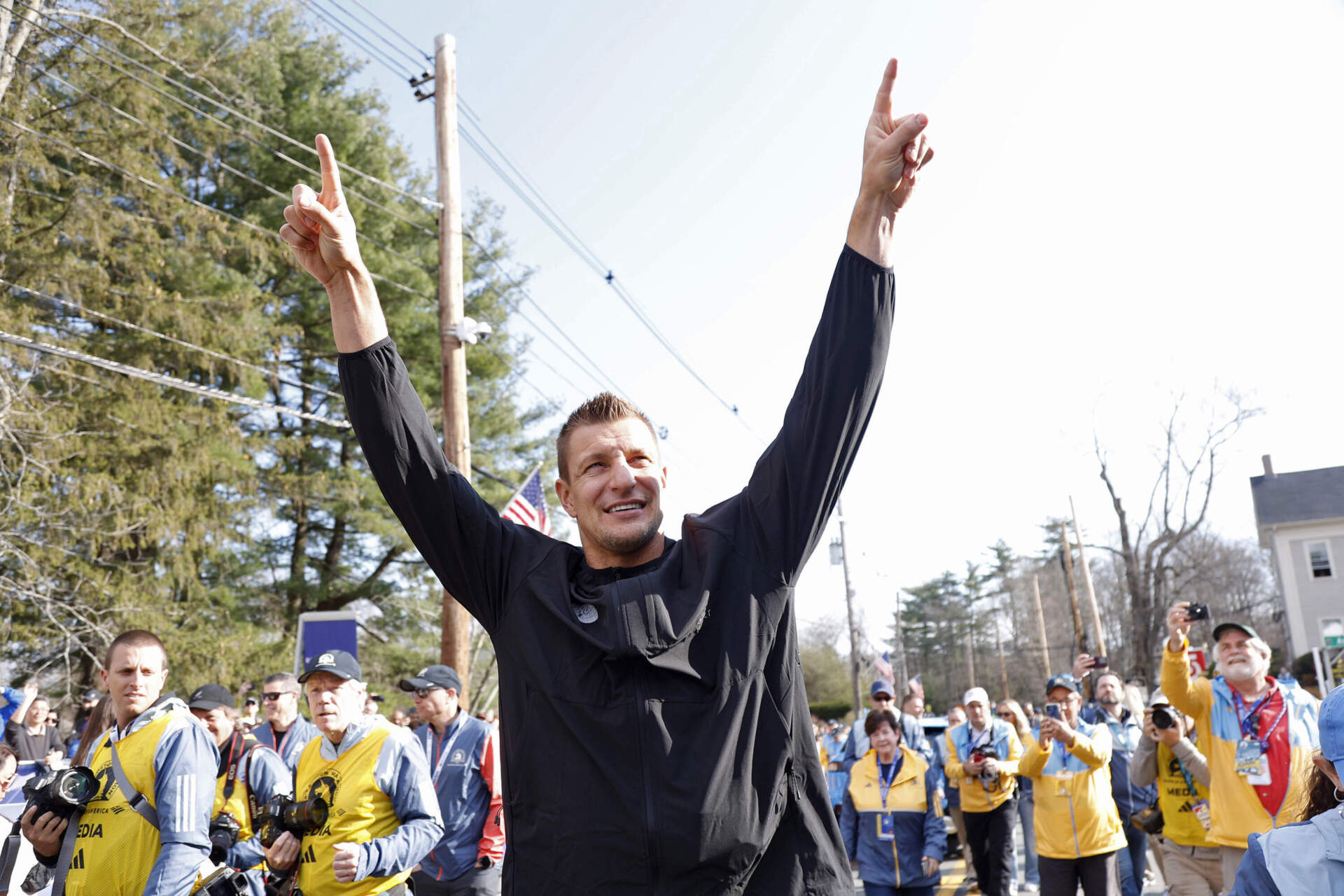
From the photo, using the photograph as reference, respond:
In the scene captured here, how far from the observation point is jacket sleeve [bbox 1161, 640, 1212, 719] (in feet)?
21.3

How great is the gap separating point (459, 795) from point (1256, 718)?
523 cm

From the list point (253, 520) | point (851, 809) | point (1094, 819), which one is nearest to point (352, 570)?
point (253, 520)

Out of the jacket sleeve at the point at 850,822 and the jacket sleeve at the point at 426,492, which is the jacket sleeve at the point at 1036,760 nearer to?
the jacket sleeve at the point at 850,822

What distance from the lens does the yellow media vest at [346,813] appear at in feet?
17.3

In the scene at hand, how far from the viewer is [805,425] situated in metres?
2.02

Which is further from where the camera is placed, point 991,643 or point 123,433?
point 991,643

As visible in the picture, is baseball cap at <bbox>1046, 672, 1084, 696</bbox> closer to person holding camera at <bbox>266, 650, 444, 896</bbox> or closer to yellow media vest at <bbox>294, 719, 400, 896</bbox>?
person holding camera at <bbox>266, 650, 444, 896</bbox>

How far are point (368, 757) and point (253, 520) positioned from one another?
686 inches

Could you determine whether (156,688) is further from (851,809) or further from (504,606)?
(851,809)

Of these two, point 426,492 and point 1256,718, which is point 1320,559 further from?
point 426,492

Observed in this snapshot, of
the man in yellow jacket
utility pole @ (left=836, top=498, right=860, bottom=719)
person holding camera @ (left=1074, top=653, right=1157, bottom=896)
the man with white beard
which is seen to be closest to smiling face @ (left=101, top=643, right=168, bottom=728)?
the man with white beard

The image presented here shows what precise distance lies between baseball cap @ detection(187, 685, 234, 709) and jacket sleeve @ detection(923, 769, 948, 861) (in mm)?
5819

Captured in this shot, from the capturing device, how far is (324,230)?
2059 millimetres

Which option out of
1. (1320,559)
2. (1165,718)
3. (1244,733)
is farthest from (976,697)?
(1320,559)
